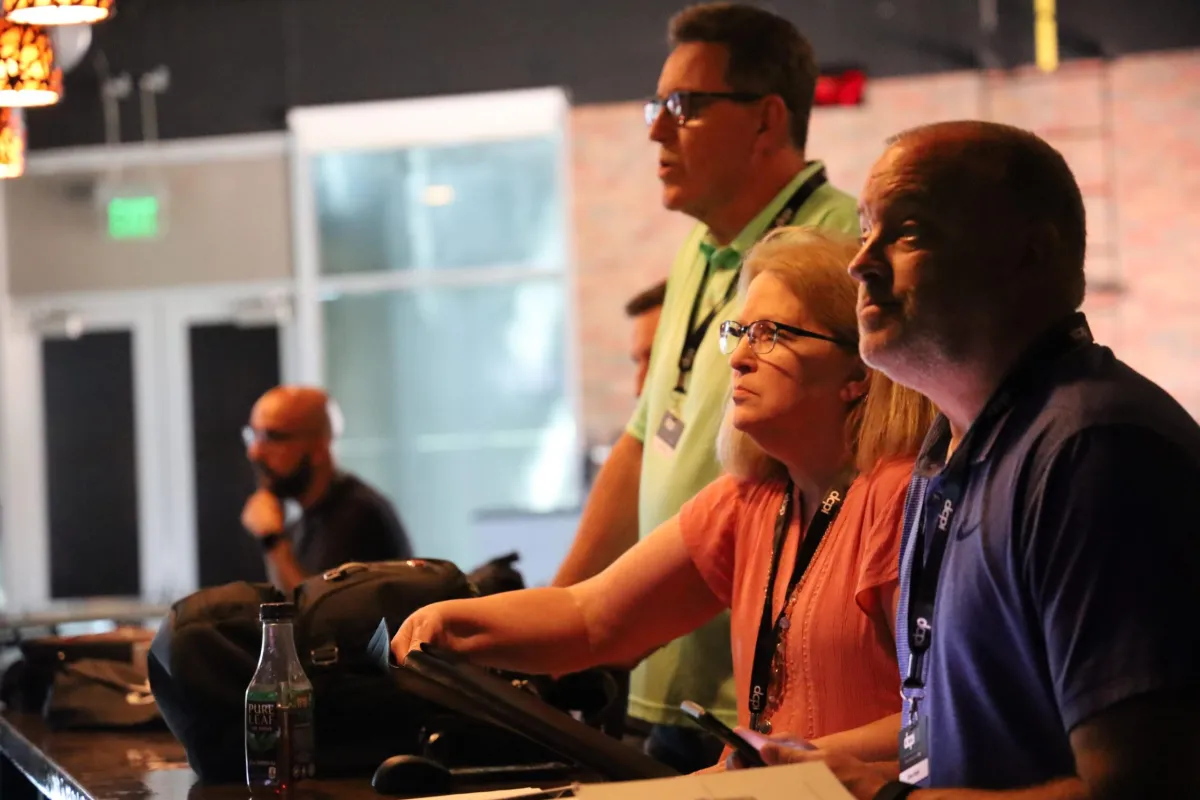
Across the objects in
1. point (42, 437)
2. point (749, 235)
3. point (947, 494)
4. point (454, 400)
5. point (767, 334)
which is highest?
point (749, 235)

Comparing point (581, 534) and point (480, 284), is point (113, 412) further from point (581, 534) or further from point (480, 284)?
point (581, 534)

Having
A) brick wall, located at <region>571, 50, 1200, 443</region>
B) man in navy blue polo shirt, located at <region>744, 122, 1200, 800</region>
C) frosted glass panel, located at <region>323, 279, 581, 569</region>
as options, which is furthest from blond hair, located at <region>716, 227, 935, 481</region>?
frosted glass panel, located at <region>323, 279, 581, 569</region>

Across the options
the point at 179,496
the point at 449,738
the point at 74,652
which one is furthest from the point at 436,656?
the point at 179,496

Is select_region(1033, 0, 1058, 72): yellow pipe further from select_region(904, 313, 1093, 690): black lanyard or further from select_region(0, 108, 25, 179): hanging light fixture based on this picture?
select_region(904, 313, 1093, 690): black lanyard

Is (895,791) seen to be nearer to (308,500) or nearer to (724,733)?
(724,733)

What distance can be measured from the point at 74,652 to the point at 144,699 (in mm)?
273

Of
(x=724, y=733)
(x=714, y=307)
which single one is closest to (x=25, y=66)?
(x=714, y=307)

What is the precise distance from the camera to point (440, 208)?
9.02 meters

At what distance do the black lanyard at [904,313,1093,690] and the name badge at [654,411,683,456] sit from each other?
3.44 ft

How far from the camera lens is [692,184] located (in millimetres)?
2695

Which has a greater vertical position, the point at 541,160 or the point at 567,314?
the point at 541,160

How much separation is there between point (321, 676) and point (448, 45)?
715 cm

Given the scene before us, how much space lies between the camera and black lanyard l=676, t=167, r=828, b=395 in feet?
8.55

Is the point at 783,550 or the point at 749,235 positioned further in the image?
the point at 749,235
